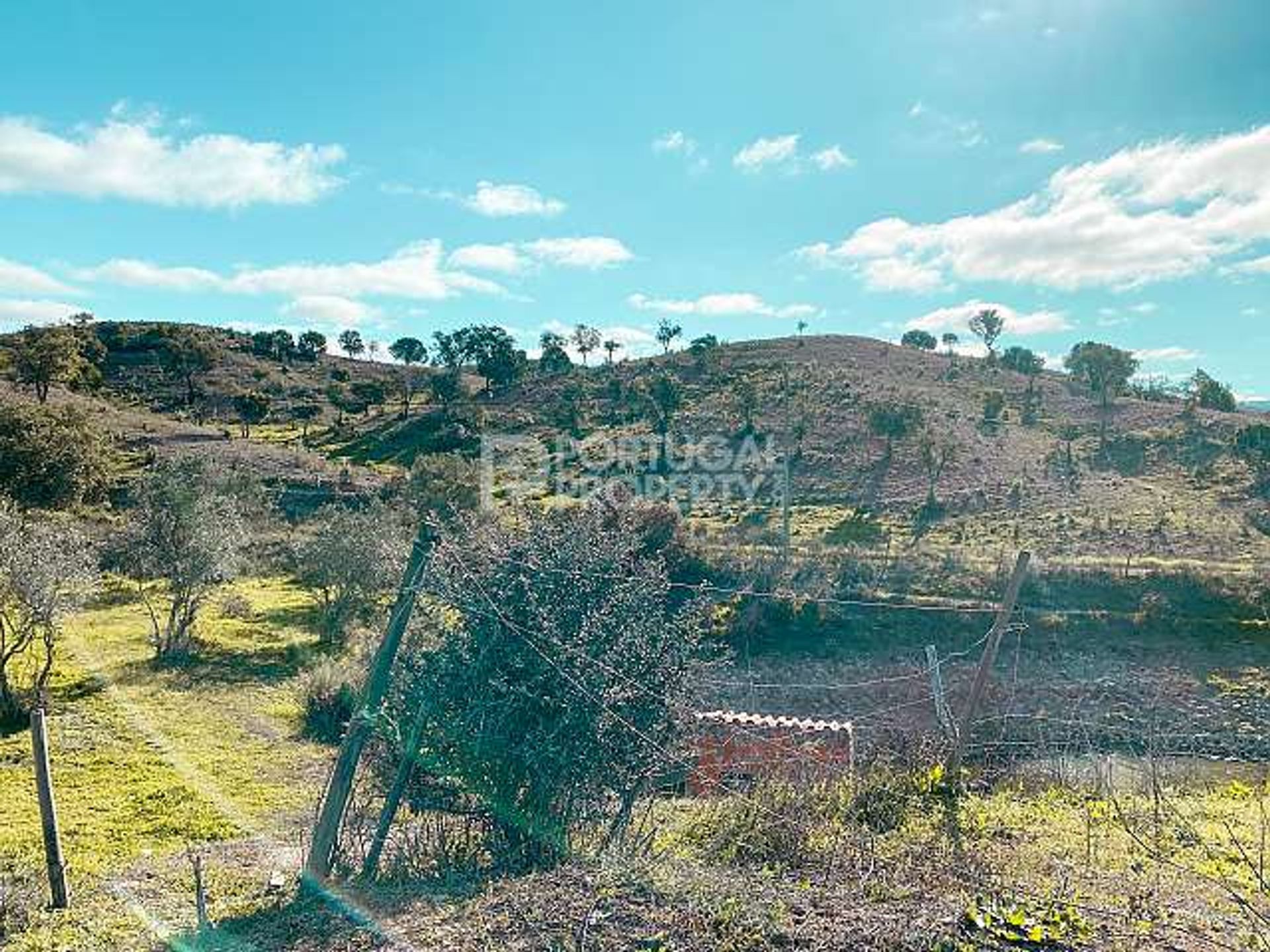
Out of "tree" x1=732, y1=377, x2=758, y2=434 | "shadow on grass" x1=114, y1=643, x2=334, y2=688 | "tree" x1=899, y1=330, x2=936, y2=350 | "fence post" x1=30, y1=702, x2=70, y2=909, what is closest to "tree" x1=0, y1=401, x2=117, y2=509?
"shadow on grass" x1=114, y1=643, x2=334, y2=688

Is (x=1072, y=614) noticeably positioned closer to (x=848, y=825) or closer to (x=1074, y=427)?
(x=848, y=825)

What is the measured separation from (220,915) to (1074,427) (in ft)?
181

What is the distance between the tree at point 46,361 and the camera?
49.3m

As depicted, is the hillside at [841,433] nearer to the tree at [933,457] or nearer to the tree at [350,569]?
the tree at [933,457]

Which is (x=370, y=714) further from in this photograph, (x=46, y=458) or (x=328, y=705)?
(x=46, y=458)

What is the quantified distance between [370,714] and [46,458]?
2392 cm

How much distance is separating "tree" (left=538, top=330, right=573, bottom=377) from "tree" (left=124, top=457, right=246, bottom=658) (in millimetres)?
57294

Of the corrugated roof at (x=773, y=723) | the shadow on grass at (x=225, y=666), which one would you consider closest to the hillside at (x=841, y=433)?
the shadow on grass at (x=225, y=666)

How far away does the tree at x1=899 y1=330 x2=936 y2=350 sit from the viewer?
93.8 meters

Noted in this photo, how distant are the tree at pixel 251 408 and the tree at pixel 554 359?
85.8ft

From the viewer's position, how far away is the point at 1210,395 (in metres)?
60.8

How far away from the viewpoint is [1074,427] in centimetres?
5269

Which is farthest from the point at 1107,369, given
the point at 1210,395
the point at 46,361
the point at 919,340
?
the point at 46,361

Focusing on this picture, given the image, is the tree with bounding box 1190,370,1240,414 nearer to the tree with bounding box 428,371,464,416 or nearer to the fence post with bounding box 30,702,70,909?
the tree with bounding box 428,371,464,416
